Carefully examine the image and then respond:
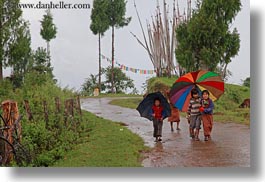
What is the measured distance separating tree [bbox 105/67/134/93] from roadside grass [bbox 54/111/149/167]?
0.61 meters


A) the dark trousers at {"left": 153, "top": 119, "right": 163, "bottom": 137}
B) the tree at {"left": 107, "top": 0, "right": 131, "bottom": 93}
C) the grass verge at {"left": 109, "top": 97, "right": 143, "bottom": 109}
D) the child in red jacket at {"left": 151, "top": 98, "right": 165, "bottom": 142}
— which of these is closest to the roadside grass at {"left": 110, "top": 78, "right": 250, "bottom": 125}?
the grass verge at {"left": 109, "top": 97, "right": 143, "bottom": 109}

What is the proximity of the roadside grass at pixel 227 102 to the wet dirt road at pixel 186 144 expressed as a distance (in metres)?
0.10

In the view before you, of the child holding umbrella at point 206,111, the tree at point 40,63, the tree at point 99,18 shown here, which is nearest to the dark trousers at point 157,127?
the child holding umbrella at point 206,111

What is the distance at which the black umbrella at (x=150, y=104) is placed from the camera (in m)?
6.71

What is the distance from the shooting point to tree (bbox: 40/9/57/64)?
250 inches

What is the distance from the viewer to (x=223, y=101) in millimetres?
6961

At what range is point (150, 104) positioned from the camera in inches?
265

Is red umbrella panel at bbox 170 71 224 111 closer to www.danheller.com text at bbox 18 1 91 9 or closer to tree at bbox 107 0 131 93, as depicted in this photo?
tree at bbox 107 0 131 93

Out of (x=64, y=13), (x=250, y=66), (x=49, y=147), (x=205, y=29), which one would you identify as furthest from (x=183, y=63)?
(x=49, y=147)

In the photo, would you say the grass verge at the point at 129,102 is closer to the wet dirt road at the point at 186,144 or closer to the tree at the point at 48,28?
the wet dirt road at the point at 186,144

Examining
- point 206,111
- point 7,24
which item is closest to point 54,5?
point 7,24

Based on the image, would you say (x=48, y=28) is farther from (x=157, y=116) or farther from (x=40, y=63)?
(x=157, y=116)

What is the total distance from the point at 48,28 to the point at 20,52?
1.76 ft

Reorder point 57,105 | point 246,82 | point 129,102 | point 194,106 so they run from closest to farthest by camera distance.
Answer: 1. point 246,82
2. point 194,106
3. point 129,102
4. point 57,105
